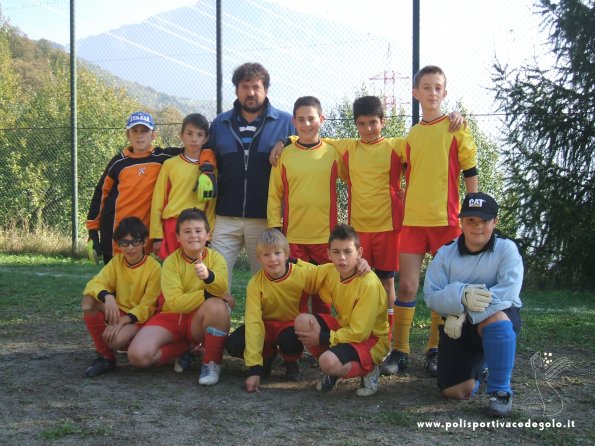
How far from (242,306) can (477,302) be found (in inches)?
130

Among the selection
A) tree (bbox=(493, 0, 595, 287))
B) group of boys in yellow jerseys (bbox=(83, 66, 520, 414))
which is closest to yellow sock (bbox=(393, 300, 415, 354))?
group of boys in yellow jerseys (bbox=(83, 66, 520, 414))

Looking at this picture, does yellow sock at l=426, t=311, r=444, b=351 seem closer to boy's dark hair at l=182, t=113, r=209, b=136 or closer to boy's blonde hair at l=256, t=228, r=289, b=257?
boy's blonde hair at l=256, t=228, r=289, b=257

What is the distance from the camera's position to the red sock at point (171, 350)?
3.97 metres

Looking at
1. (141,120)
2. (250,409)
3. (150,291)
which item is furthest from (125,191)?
(250,409)

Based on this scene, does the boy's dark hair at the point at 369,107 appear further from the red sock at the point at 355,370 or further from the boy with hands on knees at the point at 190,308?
the red sock at the point at 355,370

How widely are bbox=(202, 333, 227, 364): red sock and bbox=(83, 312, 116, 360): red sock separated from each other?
0.67 m

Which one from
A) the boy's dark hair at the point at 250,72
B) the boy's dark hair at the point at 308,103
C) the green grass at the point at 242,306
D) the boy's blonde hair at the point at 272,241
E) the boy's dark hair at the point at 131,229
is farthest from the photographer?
the green grass at the point at 242,306

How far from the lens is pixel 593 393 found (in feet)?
11.7

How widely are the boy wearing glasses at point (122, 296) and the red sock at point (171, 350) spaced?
0.82 feet

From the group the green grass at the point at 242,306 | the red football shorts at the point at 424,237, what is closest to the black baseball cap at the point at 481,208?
the red football shorts at the point at 424,237

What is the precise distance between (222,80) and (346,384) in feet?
17.7

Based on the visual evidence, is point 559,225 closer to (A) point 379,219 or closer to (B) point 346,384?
(A) point 379,219

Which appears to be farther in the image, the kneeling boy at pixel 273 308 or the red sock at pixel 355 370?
the kneeling boy at pixel 273 308

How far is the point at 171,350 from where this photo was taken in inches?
158
